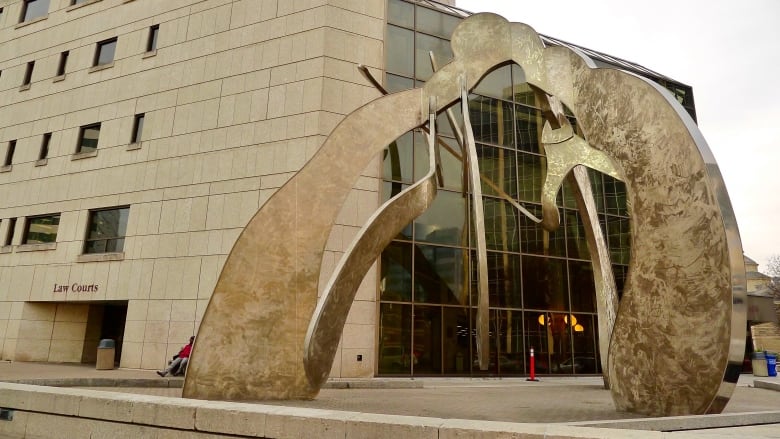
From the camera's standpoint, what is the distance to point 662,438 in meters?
3.74

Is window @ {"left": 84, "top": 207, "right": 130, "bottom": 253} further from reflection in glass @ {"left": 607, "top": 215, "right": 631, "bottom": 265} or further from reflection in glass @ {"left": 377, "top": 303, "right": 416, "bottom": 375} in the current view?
reflection in glass @ {"left": 607, "top": 215, "right": 631, "bottom": 265}

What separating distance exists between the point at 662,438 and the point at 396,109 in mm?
7714

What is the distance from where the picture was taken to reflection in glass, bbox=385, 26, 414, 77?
1991cm

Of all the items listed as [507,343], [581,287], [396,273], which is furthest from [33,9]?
[581,287]

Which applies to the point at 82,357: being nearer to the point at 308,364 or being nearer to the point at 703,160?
the point at 308,364

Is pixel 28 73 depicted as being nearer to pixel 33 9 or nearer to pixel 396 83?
pixel 33 9

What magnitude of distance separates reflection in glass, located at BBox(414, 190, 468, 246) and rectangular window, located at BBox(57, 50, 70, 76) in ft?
63.5

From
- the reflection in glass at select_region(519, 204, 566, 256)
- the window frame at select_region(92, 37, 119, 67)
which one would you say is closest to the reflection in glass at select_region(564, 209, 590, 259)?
the reflection in glass at select_region(519, 204, 566, 256)

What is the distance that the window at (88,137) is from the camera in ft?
74.5

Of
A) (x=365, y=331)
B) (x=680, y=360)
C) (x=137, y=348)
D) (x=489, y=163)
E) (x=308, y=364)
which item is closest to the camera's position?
(x=680, y=360)

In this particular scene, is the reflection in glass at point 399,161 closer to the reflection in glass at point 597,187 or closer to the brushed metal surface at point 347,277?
the reflection in glass at point 597,187

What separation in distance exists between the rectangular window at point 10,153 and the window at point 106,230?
7306mm

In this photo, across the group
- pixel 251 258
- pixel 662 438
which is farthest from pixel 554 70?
pixel 662 438

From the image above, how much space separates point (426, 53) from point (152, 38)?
40.9 ft
